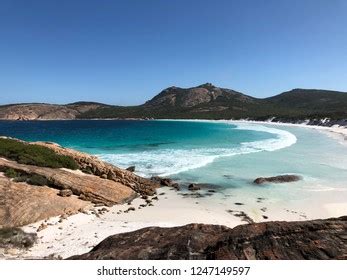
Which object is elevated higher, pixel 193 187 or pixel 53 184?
pixel 53 184

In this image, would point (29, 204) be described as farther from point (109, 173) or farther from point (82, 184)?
point (109, 173)

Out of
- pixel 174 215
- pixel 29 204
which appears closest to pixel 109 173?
pixel 174 215

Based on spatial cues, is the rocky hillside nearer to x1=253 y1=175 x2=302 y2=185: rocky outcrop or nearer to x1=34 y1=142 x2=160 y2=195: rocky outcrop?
A: x1=34 y1=142 x2=160 y2=195: rocky outcrop

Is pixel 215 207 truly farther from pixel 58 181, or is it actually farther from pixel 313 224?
pixel 313 224

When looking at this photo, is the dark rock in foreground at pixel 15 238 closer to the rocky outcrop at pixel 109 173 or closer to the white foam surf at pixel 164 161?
the rocky outcrop at pixel 109 173

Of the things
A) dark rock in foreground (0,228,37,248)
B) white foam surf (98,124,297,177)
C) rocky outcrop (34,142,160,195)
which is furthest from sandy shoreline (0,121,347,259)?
white foam surf (98,124,297,177)

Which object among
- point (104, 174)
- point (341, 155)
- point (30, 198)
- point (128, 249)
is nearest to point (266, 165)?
point (341, 155)
